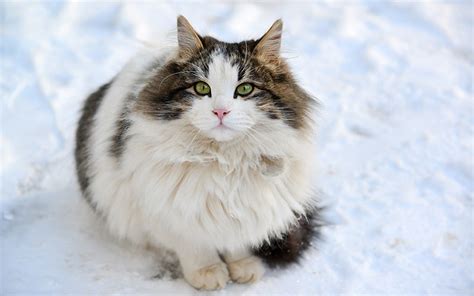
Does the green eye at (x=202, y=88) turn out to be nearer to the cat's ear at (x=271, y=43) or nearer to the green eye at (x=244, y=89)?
the green eye at (x=244, y=89)

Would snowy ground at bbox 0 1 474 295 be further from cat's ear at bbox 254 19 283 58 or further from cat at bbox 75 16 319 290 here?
cat's ear at bbox 254 19 283 58

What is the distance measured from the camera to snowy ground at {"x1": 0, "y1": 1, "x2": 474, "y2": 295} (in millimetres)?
2668

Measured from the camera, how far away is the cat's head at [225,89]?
2.15m

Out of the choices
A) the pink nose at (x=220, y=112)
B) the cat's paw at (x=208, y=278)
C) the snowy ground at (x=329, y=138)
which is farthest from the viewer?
the snowy ground at (x=329, y=138)

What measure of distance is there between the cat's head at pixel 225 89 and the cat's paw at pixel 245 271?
69cm

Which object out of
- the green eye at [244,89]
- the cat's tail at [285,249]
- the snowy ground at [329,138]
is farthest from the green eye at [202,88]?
the cat's tail at [285,249]

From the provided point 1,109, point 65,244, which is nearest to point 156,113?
point 65,244

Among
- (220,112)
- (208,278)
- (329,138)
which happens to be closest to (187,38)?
(220,112)

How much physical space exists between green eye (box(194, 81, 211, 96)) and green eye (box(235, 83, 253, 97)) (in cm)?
11

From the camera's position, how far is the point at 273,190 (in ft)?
7.97

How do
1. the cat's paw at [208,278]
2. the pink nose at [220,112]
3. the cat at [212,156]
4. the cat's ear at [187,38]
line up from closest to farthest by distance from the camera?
the pink nose at [220,112] → the cat at [212,156] → the cat's ear at [187,38] → the cat's paw at [208,278]

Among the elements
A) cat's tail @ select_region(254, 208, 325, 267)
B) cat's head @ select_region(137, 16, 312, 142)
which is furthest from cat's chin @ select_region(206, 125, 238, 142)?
cat's tail @ select_region(254, 208, 325, 267)

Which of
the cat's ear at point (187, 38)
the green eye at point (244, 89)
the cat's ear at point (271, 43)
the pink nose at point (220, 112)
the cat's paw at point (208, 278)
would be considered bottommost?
the cat's paw at point (208, 278)

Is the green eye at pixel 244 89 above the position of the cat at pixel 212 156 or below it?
above
